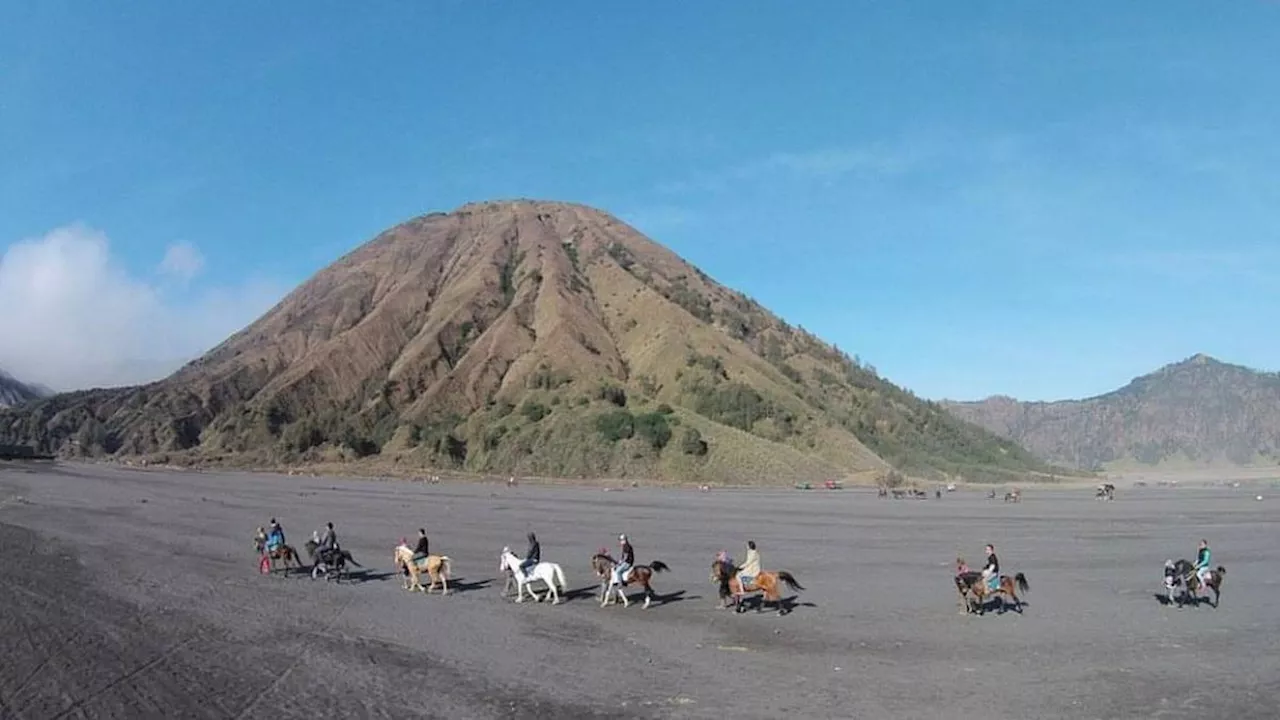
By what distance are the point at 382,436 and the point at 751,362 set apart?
46133mm

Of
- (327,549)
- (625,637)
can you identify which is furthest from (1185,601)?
(327,549)

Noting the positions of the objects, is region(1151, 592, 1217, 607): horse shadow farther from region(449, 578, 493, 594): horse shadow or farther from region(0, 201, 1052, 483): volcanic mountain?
region(0, 201, 1052, 483): volcanic mountain

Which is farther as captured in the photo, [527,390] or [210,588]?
[527,390]

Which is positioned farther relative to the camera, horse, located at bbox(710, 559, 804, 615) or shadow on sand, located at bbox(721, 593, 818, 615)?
shadow on sand, located at bbox(721, 593, 818, 615)

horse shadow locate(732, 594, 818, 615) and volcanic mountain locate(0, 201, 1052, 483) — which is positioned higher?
volcanic mountain locate(0, 201, 1052, 483)

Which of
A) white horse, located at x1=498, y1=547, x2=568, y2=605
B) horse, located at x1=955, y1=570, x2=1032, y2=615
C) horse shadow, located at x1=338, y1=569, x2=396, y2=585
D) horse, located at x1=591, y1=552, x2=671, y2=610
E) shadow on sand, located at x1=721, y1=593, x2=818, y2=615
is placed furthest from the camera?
horse shadow, located at x1=338, y1=569, x2=396, y2=585

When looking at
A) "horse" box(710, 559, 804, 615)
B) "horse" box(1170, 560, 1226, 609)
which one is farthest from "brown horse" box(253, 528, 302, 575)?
"horse" box(1170, 560, 1226, 609)

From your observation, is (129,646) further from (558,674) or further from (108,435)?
(108,435)

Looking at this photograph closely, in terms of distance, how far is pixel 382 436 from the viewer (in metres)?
106

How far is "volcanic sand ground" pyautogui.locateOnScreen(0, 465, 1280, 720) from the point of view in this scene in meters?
12.3

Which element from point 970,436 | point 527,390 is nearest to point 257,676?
point 527,390

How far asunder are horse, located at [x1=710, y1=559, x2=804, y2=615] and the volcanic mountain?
210 feet

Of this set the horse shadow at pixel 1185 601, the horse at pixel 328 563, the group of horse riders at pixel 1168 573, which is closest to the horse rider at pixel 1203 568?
the group of horse riders at pixel 1168 573

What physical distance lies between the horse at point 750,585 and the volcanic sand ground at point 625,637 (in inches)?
21.9
